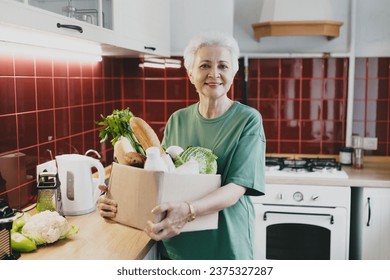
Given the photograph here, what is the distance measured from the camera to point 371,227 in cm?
219

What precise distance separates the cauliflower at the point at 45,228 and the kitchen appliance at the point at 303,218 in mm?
1139

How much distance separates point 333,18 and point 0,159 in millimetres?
1778

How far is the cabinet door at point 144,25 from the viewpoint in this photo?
1762 millimetres

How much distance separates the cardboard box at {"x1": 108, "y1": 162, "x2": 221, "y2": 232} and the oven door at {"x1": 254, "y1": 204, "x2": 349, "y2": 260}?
3.64ft

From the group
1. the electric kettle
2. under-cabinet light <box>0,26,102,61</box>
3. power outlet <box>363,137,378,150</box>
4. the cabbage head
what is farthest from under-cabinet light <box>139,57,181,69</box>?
the cabbage head

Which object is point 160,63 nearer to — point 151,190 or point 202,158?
point 202,158

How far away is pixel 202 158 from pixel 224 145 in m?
0.12

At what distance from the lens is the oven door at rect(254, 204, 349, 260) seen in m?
2.21

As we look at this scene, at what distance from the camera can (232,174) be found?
49.6 inches

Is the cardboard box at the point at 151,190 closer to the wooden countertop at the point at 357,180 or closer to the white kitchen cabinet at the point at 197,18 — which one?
the wooden countertop at the point at 357,180

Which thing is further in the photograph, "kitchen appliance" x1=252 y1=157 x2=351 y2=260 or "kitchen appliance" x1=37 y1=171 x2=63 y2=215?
"kitchen appliance" x1=252 y1=157 x2=351 y2=260

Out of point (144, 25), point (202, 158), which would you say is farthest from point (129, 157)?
point (144, 25)

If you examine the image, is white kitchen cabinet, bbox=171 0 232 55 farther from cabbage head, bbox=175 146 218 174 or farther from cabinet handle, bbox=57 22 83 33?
cabbage head, bbox=175 146 218 174

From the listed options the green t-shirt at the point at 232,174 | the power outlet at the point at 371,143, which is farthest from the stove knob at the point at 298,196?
the green t-shirt at the point at 232,174
